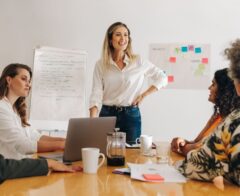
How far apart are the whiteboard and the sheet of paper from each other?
213cm

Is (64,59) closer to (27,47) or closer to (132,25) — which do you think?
(27,47)

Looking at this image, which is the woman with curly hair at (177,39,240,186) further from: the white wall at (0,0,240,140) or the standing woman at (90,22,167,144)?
the white wall at (0,0,240,140)

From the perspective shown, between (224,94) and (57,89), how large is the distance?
7.03ft

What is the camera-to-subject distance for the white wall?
3574mm

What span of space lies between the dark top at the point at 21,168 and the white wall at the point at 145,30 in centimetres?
228

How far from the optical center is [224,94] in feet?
6.13

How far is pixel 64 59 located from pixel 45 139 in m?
1.67

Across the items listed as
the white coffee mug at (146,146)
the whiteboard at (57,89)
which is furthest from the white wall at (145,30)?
the white coffee mug at (146,146)

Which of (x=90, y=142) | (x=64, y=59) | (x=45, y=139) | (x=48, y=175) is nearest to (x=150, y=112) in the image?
(x=64, y=59)

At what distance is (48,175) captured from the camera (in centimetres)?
141

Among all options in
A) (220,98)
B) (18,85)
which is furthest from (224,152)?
(18,85)

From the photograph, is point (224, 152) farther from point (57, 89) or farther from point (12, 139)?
point (57, 89)

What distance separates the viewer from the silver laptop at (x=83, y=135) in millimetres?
1612

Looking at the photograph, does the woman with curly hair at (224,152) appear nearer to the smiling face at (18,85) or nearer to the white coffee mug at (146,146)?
the white coffee mug at (146,146)
